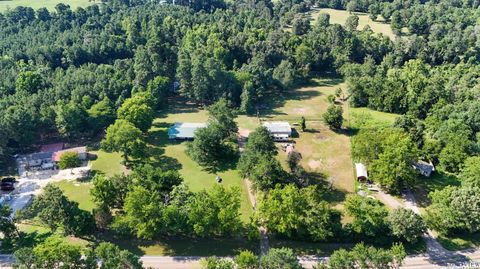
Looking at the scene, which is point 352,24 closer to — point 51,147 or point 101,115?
point 101,115

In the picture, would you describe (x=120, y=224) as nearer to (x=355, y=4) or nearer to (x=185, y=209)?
(x=185, y=209)

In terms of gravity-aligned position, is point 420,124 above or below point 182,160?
above

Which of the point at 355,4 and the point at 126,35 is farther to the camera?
the point at 355,4

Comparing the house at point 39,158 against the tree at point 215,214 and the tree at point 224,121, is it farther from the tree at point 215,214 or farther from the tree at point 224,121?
the tree at point 215,214

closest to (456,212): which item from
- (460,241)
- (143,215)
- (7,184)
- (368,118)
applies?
(460,241)

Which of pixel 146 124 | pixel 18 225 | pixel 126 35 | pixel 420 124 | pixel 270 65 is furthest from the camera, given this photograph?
pixel 126 35

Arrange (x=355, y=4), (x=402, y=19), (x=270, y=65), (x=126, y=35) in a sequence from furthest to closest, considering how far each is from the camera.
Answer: (x=355, y=4) < (x=402, y=19) < (x=126, y=35) < (x=270, y=65)

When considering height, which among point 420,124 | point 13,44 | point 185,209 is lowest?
point 185,209

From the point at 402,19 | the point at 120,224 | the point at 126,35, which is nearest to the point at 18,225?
the point at 120,224

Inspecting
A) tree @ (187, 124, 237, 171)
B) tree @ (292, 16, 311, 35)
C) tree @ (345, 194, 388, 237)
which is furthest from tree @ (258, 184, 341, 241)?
tree @ (292, 16, 311, 35)
